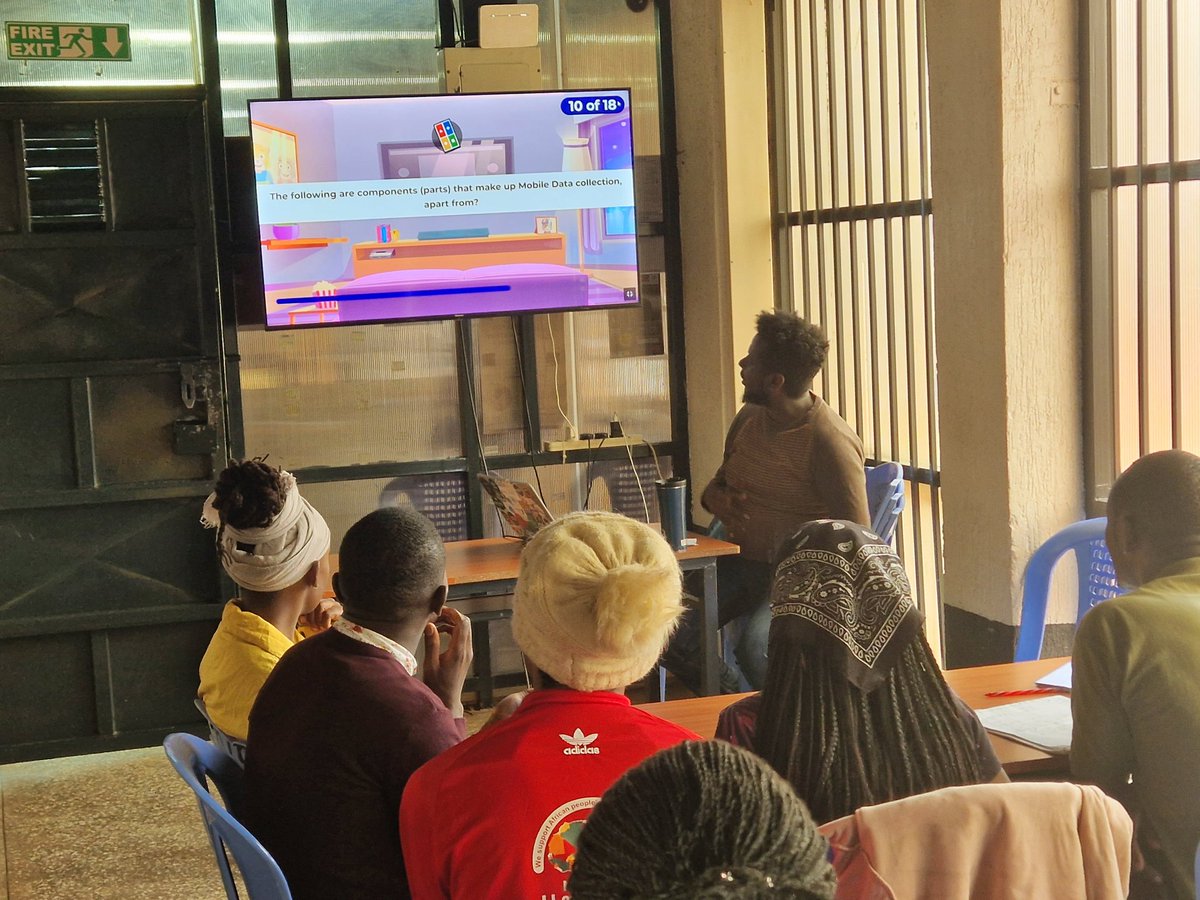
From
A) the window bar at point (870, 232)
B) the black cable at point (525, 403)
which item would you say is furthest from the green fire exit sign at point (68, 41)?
the window bar at point (870, 232)

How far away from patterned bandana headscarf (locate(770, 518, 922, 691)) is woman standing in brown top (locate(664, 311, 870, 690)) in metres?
2.12

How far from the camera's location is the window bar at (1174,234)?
122 inches

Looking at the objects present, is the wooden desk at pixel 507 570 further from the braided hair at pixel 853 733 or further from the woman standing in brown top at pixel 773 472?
the braided hair at pixel 853 733

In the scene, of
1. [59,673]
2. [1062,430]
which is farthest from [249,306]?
[1062,430]

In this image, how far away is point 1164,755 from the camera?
6.21 feet

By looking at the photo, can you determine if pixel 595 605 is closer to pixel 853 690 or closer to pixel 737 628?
pixel 853 690

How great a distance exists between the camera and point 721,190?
16.8 ft

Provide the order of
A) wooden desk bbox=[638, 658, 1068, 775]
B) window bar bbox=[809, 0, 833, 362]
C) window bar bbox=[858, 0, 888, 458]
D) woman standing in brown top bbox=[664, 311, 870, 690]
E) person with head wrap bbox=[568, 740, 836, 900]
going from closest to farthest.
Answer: person with head wrap bbox=[568, 740, 836, 900], wooden desk bbox=[638, 658, 1068, 775], woman standing in brown top bbox=[664, 311, 870, 690], window bar bbox=[858, 0, 888, 458], window bar bbox=[809, 0, 833, 362]

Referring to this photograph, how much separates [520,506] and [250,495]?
4.84 feet

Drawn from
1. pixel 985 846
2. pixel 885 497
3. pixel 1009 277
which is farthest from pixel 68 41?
pixel 985 846

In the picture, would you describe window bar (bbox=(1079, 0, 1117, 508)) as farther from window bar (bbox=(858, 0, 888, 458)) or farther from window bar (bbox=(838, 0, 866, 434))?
window bar (bbox=(838, 0, 866, 434))

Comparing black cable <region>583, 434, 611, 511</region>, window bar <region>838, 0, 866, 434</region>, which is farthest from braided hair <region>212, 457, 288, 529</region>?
black cable <region>583, 434, 611, 511</region>

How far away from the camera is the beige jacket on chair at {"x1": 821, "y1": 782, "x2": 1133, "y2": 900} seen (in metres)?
1.30

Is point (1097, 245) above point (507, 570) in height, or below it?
above
